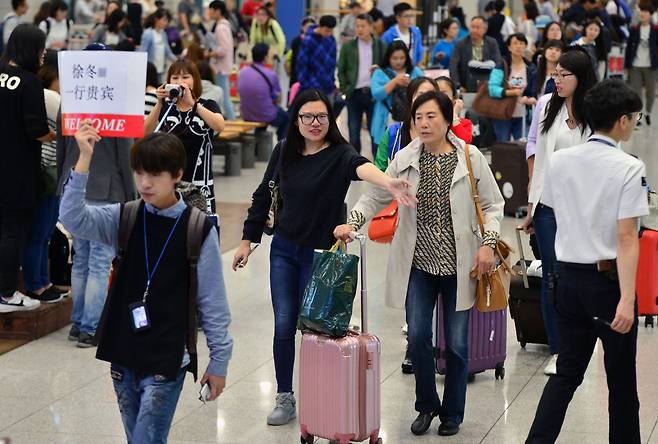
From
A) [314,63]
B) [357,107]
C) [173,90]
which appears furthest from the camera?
[314,63]

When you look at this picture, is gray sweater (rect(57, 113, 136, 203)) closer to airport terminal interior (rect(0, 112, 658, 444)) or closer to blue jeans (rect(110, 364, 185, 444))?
airport terminal interior (rect(0, 112, 658, 444))

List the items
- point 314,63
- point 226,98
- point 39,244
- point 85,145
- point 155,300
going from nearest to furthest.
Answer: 1. point 85,145
2. point 155,300
3. point 39,244
4. point 314,63
5. point 226,98

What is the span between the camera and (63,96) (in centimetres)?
495

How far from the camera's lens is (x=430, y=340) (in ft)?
19.4

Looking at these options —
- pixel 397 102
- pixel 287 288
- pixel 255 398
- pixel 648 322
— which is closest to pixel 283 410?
pixel 255 398

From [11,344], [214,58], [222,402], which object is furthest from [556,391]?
[214,58]

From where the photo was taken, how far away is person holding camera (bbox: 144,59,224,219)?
746 centimetres

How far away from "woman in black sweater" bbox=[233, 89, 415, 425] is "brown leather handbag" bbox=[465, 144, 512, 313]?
0.52 m

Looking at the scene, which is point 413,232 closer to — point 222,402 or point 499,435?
point 499,435

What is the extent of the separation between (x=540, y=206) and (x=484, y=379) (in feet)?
3.54

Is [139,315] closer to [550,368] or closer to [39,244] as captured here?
[550,368]

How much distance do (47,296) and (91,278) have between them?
65cm

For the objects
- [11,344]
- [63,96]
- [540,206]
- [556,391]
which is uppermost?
[63,96]

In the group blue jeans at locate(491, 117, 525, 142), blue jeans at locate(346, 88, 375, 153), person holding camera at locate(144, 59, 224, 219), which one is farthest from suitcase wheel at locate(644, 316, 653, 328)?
blue jeans at locate(346, 88, 375, 153)
